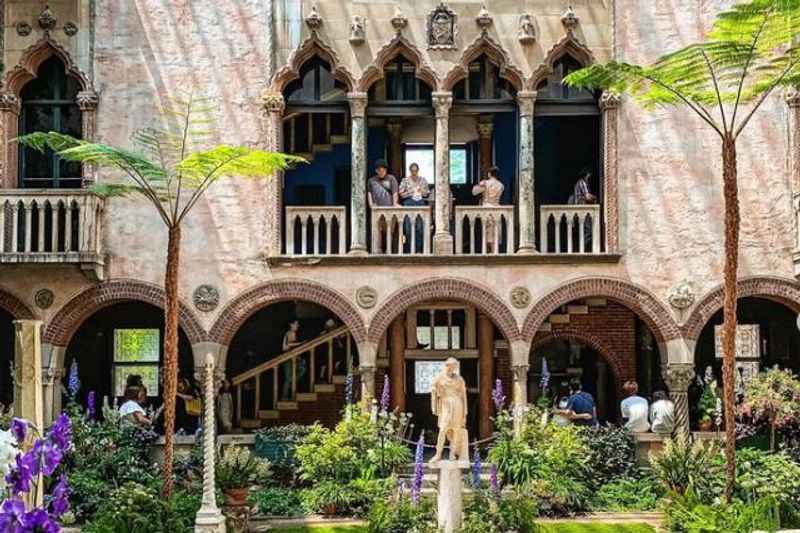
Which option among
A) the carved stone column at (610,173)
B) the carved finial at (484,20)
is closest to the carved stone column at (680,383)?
the carved stone column at (610,173)

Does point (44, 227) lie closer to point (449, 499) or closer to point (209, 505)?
point (209, 505)

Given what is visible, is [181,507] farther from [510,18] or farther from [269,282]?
[510,18]

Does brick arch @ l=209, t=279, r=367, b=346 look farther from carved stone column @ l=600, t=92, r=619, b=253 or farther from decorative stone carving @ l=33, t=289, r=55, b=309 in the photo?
carved stone column @ l=600, t=92, r=619, b=253

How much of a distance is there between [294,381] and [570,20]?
8694 millimetres

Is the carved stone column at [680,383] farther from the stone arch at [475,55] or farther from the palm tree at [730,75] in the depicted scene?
Result: the stone arch at [475,55]

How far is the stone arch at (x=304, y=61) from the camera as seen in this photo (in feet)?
70.4

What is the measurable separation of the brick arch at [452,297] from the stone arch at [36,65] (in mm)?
6763

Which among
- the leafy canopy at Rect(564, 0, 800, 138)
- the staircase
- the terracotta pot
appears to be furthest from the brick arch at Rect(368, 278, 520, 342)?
the terracotta pot

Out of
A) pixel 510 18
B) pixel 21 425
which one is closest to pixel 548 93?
pixel 510 18

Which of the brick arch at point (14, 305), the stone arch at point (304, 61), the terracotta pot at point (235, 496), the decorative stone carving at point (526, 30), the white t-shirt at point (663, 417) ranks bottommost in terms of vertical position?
the terracotta pot at point (235, 496)

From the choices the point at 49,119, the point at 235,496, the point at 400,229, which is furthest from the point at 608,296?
the point at 49,119

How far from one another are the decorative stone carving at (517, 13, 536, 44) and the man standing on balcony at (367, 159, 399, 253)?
348cm

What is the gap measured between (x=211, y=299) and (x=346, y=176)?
18.5 ft

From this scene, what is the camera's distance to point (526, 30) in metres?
21.5
